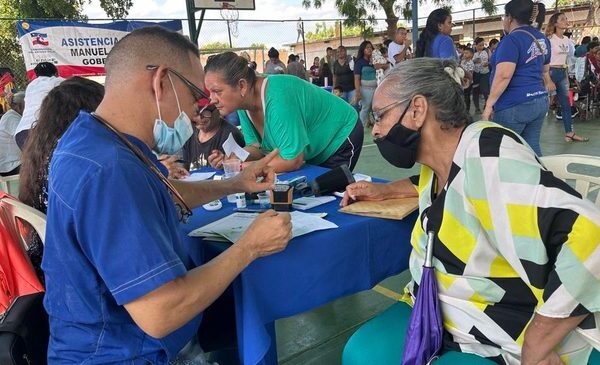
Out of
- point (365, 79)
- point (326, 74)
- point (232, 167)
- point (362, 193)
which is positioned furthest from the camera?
point (326, 74)

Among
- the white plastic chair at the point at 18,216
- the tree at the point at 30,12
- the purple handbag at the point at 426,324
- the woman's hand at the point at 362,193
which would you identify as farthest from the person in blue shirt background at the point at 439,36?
the tree at the point at 30,12

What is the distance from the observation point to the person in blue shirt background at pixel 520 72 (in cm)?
351

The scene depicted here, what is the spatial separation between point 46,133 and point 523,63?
11.2ft

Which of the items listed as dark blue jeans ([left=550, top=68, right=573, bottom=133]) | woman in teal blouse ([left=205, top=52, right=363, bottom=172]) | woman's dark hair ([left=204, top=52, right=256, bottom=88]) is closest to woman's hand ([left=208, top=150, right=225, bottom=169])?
woman in teal blouse ([left=205, top=52, right=363, bottom=172])

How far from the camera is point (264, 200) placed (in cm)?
190

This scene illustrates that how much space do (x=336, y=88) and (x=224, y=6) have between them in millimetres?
4219

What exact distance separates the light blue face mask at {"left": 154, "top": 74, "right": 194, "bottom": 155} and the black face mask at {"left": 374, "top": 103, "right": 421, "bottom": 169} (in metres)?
0.63

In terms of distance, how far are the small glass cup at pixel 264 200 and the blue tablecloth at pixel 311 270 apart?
0.28 m

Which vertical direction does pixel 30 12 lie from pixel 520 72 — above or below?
above

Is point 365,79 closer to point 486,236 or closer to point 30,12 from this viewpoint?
point 486,236

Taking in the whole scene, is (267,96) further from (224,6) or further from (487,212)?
(224,6)

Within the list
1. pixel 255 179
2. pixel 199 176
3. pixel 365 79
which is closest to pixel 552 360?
pixel 255 179

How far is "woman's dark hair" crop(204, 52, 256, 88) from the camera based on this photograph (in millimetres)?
2436

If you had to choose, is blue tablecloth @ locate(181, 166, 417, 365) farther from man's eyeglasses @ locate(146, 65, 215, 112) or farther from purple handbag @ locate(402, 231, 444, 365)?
man's eyeglasses @ locate(146, 65, 215, 112)
